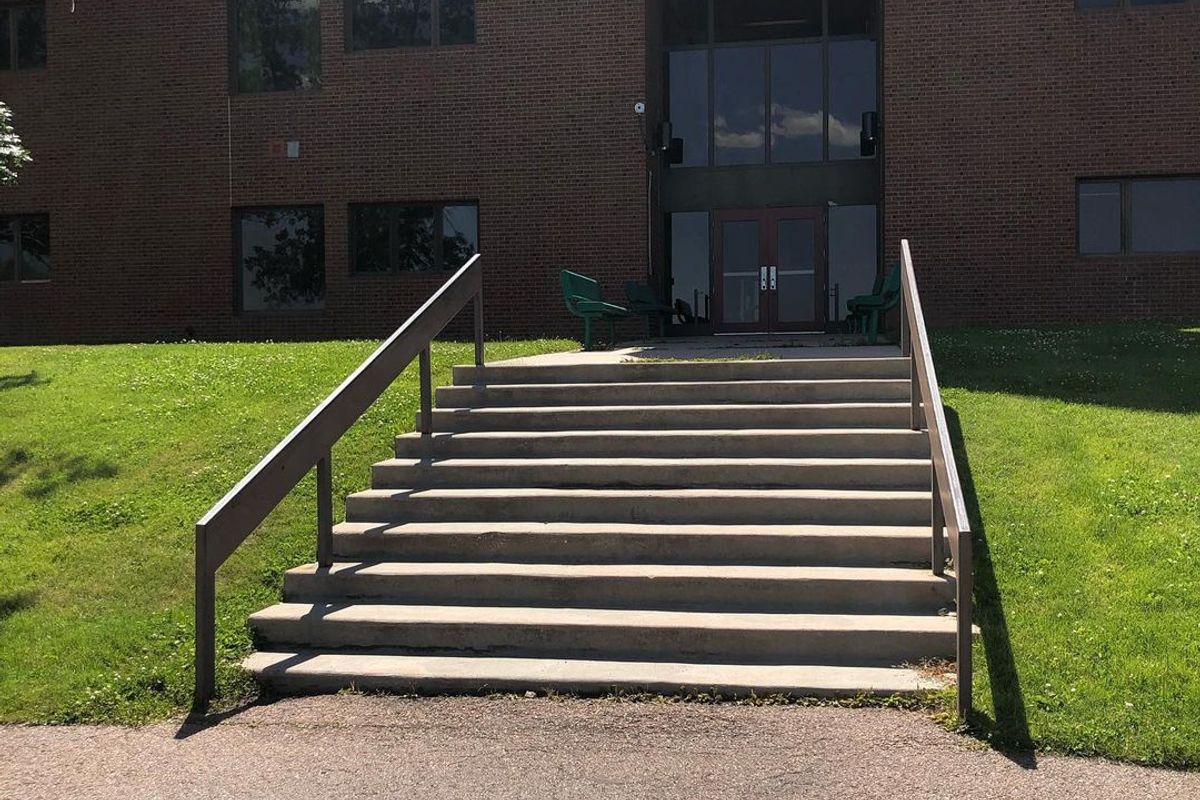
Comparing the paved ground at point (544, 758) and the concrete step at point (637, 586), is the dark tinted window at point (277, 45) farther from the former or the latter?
the paved ground at point (544, 758)

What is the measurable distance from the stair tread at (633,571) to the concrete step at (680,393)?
2.33 metres

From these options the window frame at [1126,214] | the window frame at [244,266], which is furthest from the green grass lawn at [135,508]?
the window frame at [1126,214]

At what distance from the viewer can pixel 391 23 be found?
57.4 ft

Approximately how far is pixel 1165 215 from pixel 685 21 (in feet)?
27.9

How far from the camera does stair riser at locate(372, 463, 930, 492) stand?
6.70 metres

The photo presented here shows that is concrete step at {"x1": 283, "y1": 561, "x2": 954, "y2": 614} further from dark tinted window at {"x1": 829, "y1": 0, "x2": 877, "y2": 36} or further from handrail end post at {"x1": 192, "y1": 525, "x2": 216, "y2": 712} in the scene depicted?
dark tinted window at {"x1": 829, "y1": 0, "x2": 877, "y2": 36}

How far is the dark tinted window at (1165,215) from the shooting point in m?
16.0

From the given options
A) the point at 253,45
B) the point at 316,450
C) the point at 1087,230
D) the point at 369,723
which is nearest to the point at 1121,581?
the point at 369,723

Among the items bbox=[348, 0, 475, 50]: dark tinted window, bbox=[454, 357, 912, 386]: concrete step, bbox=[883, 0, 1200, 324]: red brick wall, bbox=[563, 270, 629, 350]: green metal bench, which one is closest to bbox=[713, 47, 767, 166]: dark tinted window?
bbox=[883, 0, 1200, 324]: red brick wall

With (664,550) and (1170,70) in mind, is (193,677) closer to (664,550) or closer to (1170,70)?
(664,550)

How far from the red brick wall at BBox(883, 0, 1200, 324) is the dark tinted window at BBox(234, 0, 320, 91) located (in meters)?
9.43

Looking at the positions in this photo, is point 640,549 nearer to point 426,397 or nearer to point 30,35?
point 426,397

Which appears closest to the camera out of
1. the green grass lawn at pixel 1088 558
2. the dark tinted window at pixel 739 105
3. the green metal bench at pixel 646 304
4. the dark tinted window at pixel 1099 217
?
the green grass lawn at pixel 1088 558

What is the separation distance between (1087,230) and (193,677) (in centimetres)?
1503
